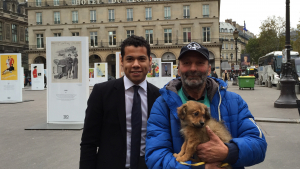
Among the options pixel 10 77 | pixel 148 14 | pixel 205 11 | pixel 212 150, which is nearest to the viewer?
pixel 212 150

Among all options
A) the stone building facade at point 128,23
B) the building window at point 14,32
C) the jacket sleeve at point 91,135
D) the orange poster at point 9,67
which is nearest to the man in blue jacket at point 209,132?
the jacket sleeve at point 91,135

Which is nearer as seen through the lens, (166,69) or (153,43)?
(166,69)

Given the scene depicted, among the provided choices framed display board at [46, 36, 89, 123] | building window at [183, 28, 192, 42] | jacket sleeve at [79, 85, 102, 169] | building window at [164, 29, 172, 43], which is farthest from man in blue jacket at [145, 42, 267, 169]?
building window at [164, 29, 172, 43]

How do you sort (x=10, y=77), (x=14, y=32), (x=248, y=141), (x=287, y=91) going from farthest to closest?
1. (x=14, y=32)
2. (x=10, y=77)
3. (x=287, y=91)
4. (x=248, y=141)

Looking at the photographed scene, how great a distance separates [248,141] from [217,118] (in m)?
0.27

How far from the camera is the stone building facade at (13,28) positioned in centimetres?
6281

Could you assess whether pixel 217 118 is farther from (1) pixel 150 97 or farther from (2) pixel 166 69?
(2) pixel 166 69

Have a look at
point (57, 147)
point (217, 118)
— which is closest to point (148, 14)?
point (57, 147)

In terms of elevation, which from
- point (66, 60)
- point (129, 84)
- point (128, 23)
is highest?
point (128, 23)

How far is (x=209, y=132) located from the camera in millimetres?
1683

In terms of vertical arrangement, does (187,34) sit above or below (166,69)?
above

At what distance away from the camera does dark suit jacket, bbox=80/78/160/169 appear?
2371 millimetres

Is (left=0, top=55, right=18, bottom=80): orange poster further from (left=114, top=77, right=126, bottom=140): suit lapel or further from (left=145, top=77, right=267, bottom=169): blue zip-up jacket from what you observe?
(left=145, top=77, right=267, bottom=169): blue zip-up jacket

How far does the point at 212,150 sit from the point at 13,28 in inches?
3002
